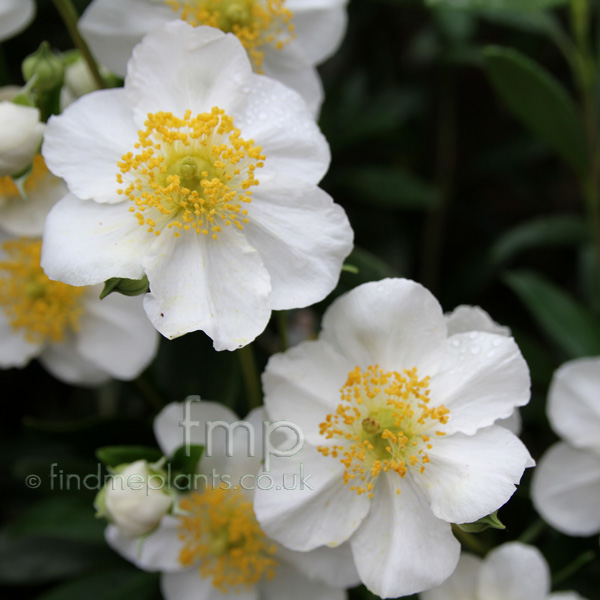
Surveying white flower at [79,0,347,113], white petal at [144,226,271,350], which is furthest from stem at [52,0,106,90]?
white petal at [144,226,271,350]

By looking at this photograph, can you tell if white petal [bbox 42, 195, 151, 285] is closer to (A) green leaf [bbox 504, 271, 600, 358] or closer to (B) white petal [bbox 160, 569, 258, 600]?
(B) white petal [bbox 160, 569, 258, 600]

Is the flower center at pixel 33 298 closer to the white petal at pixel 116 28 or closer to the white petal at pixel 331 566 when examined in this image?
the white petal at pixel 116 28

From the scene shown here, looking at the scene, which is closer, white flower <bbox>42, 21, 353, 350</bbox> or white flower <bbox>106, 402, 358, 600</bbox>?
white flower <bbox>42, 21, 353, 350</bbox>

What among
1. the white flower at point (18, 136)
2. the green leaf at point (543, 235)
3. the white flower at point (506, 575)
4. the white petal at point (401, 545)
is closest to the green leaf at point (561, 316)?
the green leaf at point (543, 235)

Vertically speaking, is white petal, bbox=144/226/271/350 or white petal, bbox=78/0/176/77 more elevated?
white petal, bbox=78/0/176/77

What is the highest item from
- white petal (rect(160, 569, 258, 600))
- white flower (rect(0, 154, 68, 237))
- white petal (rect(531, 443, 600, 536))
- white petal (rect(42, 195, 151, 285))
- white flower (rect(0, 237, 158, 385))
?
white petal (rect(42, 195, 151, 285))

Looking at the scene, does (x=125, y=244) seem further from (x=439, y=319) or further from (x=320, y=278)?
(x=439, y=319)

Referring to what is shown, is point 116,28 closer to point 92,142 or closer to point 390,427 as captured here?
point 92,142

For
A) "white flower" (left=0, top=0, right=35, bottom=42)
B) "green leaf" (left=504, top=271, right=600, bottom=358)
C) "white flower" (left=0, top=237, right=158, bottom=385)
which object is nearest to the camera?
"white flower" (left=0, top=0, right=35, bottom=42)
